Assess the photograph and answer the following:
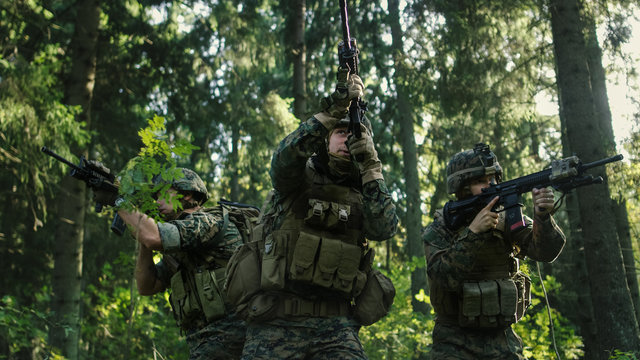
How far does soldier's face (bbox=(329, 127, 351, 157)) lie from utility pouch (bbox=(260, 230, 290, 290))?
0.66m

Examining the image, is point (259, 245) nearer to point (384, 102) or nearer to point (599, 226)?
point (599, 226)

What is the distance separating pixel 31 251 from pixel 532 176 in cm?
1187

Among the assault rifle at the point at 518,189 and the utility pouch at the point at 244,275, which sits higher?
the assault rifle at the point at 518,189

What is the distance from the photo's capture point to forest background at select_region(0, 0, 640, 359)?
7.80 meters

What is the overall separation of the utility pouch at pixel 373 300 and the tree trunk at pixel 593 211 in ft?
14.0

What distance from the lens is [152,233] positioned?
4.22 metres

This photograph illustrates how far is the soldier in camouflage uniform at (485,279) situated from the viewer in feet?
13.8

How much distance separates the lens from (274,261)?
377cm

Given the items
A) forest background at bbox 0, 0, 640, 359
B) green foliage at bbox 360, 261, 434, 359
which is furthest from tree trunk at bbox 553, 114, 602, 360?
green foliage at bbox 360, 261, 434, 359

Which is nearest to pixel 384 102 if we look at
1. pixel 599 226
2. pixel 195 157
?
pixel 195 157

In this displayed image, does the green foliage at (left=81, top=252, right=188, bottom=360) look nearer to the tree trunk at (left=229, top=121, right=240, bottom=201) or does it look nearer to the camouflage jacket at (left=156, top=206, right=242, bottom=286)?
the tree trunk at (left=229, top=121, right=240, bottom=201)

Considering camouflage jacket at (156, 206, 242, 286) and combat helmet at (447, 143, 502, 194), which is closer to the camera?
camouflage jacket at (156, 206, 242, 286)

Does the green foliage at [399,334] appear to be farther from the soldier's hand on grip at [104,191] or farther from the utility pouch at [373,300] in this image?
the soldier's hand on grip at [104,191]

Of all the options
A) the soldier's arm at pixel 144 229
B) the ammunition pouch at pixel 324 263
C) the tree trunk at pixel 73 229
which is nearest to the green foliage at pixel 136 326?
the tree trunk at pixel 73 229
